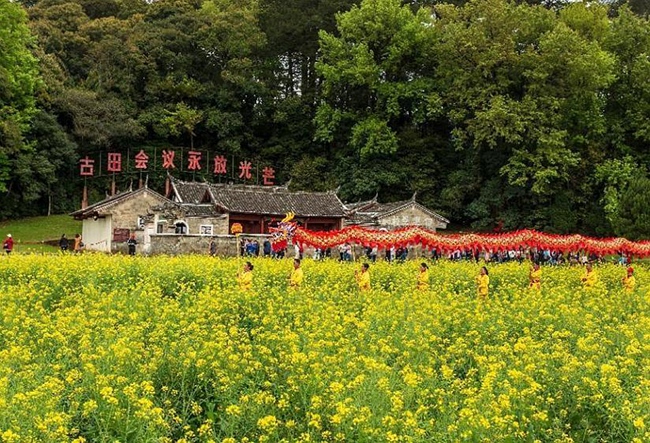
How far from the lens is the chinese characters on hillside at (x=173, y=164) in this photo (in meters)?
50.4

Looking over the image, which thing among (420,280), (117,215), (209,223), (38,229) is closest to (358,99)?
(209,223)

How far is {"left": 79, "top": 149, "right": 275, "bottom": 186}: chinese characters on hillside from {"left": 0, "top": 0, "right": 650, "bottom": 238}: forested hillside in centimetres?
87

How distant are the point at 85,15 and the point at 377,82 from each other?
2631 cm

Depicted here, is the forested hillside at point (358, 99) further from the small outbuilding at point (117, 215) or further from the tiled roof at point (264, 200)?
the tiled roof at point (264, 200)

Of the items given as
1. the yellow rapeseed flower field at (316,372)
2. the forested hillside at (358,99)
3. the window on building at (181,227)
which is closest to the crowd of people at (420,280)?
the yellow rapeseed flower field at (316,372)

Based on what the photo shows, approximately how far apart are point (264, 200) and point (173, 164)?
14274 millimetres

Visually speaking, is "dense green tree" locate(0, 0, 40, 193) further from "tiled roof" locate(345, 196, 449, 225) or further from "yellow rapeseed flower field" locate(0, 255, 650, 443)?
"yellow rapeseed flower field" locate(0, 255, 650, 443)

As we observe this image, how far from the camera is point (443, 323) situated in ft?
41.4

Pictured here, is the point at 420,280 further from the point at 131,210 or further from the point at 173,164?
the point at 173,164

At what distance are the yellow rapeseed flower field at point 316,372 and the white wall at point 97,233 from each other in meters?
24.8

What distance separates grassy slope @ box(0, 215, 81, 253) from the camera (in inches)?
1646

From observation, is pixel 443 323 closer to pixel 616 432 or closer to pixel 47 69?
pixel 616 432

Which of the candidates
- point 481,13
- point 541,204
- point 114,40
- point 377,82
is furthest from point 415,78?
point 114,40

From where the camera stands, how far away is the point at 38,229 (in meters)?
45.3
